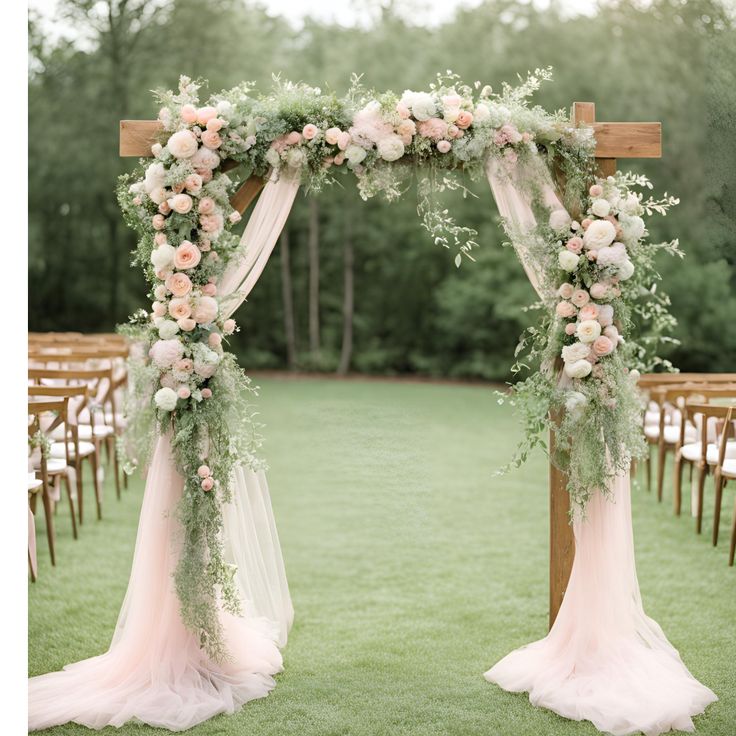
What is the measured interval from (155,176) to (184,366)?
835 millimetres

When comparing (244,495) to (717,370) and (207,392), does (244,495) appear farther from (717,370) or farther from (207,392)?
(717,370)

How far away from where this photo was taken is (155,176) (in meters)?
4.22

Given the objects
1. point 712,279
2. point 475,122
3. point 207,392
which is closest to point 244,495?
point 207,392

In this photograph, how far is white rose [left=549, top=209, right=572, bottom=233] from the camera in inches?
175

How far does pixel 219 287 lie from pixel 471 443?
7153 millimetres

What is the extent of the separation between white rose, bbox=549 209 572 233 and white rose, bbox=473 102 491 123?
0.54 meters

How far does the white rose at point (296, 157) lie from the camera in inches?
170

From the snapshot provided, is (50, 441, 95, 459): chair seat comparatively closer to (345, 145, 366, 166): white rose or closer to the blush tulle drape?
the blush tulle drape

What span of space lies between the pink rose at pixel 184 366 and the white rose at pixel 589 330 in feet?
5.69

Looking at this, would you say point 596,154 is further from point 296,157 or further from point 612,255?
point 296,157

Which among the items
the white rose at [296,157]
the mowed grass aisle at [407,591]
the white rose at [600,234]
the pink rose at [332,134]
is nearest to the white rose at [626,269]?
the white rose at [600,234]

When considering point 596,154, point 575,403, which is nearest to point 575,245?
point 596,154

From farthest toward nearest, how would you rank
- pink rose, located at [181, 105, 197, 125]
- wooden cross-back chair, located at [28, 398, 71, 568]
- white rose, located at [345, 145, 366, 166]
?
wooden cross-back chair, located at [28, 398, 71, 568]
white rose, located at [345, 145, 366, 166]
pink rose, located at [181, 105, 197, 125]

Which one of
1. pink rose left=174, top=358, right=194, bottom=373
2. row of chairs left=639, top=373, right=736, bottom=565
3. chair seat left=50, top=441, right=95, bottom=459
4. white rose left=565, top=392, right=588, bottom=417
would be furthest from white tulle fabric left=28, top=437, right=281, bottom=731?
row of chairs left=639, top=373, right=736, bottom=565
